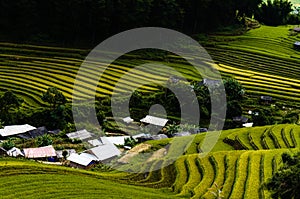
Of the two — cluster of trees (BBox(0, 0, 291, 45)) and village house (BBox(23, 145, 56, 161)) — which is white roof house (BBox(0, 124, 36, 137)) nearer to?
village house (BBox(23, 145, 56, 161))

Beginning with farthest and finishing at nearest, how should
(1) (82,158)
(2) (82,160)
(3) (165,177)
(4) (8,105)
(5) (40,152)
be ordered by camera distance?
(4) (8,105) < (5) (40,152) < (1) (82,158) < (2) (82,160) < (3) (165,177)

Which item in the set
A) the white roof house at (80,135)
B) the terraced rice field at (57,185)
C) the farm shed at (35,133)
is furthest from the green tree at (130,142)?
the terraced rice field at (57,185)

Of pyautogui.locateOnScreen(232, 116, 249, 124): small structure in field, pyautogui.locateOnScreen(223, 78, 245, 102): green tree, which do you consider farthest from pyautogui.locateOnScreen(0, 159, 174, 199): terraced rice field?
pyautogui.locateOnScreen(223, 78, 245, 102): green tree

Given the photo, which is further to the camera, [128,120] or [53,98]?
[128,120]

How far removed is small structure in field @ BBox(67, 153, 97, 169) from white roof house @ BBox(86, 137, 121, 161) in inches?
14.3

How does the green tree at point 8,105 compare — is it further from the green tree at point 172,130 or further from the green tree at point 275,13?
the green tree at point 275,13

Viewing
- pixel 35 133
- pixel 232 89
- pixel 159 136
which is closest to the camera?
pixel 35 133

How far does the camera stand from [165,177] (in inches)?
894

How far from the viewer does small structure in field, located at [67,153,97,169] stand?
25.4 metres

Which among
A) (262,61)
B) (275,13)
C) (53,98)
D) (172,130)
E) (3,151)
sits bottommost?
(172,130)

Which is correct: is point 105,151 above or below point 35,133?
above

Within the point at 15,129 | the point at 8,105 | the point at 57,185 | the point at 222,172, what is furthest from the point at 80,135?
the point at 57,185

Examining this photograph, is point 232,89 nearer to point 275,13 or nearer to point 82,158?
point 82,158

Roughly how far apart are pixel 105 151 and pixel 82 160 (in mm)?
1774
